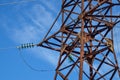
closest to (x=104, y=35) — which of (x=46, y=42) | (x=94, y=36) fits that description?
(x=94, y=36)

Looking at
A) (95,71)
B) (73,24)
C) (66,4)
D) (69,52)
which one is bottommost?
(95,71)

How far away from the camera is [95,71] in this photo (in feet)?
79.2

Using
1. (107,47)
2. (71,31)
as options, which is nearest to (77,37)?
(71,31)

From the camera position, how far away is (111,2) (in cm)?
2403

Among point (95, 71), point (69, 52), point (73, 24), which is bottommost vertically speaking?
point (95, 71)

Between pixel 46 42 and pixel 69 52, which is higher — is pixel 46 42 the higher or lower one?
the higher one

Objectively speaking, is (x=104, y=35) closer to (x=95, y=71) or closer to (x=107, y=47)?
(x=107, y=47)

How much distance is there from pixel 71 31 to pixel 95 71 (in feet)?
9.65

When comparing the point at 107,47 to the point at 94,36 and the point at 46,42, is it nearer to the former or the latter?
the point at 94,36

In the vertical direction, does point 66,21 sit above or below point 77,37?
above

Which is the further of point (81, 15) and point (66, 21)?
point (66, 21)

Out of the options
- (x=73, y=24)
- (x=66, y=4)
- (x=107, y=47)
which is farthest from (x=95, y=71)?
(x=66, y=4)

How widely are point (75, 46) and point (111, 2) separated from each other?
3583 millimetres

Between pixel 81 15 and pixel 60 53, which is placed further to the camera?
pixel 60 53
